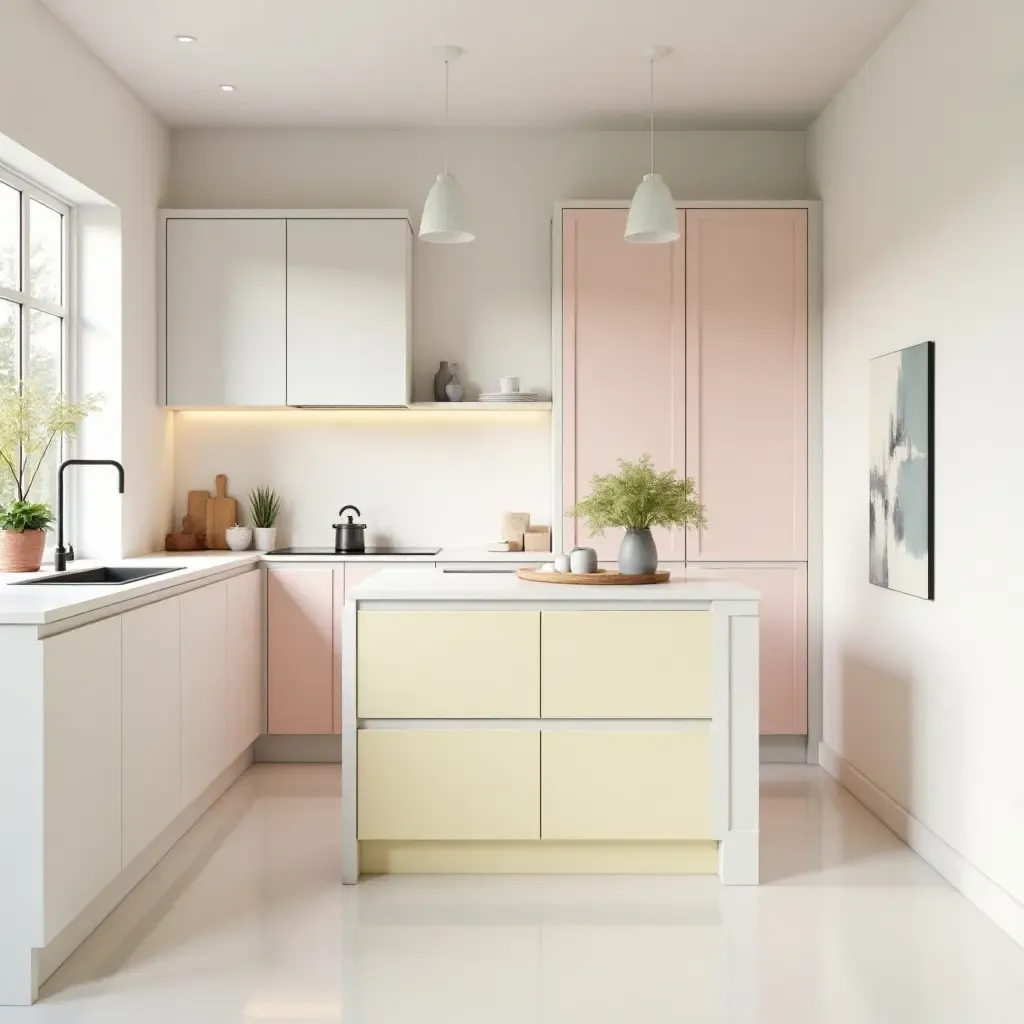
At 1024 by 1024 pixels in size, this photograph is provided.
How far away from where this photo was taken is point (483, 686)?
349 centimetres

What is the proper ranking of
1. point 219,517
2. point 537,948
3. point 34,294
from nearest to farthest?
point 537,948 → point 34,294 → point 219,517

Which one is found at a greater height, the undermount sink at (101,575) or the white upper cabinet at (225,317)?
the white upper cabinet at (225,317)

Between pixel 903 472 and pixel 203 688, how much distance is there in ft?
8.78

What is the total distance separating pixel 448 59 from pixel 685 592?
245cm

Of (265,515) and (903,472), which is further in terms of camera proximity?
(265,515)

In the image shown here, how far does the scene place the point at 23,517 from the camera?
383cm

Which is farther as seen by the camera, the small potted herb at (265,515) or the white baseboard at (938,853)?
the small potted herb at (265,515)

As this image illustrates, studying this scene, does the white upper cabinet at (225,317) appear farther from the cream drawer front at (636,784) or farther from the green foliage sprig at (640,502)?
the cream drawer front at (636,784)

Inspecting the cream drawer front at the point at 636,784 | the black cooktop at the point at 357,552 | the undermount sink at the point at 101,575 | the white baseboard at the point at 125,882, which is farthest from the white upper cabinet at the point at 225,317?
the cream drawer front at the point at 636,784

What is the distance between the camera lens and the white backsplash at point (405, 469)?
5.44 metres

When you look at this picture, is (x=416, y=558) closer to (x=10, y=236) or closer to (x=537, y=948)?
(x=10, y=236)

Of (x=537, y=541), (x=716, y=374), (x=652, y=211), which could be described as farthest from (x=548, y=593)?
(x=716, y=374)

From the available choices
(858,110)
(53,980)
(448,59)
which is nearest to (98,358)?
(448,59)

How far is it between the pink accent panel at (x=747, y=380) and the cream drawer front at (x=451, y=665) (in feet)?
5.76
